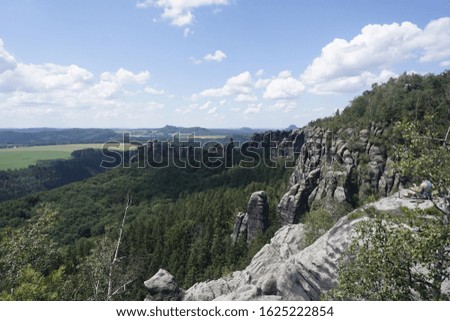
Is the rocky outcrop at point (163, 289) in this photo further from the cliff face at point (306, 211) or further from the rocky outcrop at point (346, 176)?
the rocky outcrop at point (346, 176)

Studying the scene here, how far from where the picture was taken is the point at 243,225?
11288cm

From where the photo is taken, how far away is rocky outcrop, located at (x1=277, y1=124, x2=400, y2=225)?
9888cm

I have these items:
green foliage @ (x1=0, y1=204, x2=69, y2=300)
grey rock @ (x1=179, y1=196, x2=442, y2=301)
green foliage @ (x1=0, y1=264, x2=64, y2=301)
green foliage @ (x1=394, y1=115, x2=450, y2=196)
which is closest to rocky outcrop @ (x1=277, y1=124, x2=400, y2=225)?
grey rock @ (x1=179, y1=196, x2=442, y2=301)

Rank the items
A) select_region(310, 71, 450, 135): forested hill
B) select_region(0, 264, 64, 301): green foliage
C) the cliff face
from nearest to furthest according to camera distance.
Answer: select_region(0, 264, 64, 301): green foliage
the cliff face
select_region(310, 71, 450, 135): forested hill

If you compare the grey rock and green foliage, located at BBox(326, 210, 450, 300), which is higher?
green foliage, located at BBox(326, 210, 450, 300)

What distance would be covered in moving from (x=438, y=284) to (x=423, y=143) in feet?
20.7

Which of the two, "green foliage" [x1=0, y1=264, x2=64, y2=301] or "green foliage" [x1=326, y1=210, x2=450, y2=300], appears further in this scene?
"green foliage" [x1=0, y1=264, x2=64, y2=301]

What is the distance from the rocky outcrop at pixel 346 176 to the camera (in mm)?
98875

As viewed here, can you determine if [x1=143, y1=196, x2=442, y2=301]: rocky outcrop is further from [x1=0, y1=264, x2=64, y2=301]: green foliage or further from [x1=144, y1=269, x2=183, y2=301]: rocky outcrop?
[x1=144, y1=269, x2=183, y2=301]: rocky outcrop

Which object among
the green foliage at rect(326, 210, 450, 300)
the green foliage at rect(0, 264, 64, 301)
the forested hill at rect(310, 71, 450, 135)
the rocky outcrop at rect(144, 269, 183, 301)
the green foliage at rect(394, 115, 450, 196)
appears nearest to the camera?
the green foliage at rect(326, 210, 450, 300)

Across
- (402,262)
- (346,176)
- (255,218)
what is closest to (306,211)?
(255,218)

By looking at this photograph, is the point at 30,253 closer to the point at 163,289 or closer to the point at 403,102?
the point at 163,289
